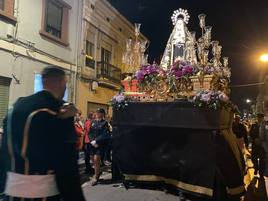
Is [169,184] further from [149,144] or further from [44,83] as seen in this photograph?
[44,83]

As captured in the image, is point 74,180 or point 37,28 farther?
point 37,28

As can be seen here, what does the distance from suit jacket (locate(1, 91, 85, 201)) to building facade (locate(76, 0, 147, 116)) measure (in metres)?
16.5

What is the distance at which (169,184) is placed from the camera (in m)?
7.61

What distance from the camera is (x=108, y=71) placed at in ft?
77.0

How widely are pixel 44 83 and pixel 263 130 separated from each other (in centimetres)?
822

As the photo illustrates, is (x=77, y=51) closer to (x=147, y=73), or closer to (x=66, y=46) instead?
(x=66, y=46)

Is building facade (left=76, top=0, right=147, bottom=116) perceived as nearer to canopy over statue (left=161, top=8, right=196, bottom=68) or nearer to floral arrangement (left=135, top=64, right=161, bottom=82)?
canopy over statue (left=161, top=8, right=196, bottom=68)

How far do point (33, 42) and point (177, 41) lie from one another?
21.1ft

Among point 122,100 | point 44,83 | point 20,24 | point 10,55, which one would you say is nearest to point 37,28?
point 20,24

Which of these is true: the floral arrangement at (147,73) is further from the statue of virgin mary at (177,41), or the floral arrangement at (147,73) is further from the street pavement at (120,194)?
the street pavement at (120,194)

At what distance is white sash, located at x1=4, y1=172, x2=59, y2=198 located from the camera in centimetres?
250

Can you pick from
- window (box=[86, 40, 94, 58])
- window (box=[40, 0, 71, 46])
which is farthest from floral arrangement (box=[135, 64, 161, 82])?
window (box=[86, 40, 94, 58])

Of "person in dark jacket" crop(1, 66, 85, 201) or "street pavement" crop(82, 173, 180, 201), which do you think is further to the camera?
"street pavement" crop(82, 173, 180, 201)

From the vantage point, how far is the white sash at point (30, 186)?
250 cm
